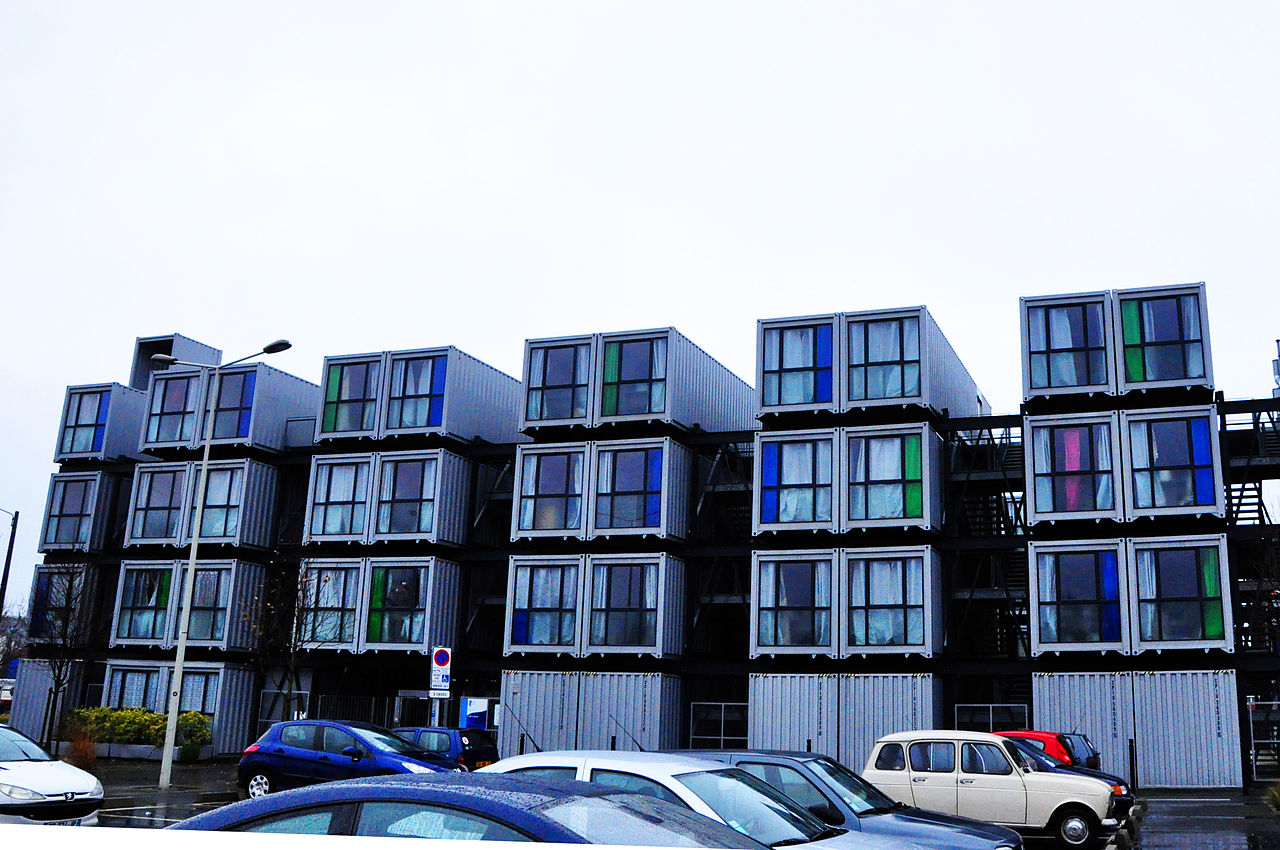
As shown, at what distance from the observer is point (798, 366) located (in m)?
37.6

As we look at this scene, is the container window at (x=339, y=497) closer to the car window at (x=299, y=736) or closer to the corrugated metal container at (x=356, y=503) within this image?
the corrugated metal container at (x=356, y=503)

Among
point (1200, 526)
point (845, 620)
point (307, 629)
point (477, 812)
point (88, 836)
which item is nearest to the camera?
point (88, 836)

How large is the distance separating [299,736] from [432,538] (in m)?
19.0

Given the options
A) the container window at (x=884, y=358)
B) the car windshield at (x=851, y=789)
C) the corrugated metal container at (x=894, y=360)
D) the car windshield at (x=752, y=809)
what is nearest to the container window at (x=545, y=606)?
the corrugated metal container at (x=894, y=360)

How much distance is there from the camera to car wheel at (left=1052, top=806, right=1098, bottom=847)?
1619 cm

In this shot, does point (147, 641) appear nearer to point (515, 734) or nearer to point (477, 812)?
point (515, 734)

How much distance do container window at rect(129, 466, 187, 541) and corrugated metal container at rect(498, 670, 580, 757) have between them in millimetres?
14365

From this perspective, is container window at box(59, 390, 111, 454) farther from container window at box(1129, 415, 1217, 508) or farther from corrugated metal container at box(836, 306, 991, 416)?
container window at box(1129, 415, 1217, 508)

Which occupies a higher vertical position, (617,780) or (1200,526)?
(1200,526)

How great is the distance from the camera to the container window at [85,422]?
47531 millimetres

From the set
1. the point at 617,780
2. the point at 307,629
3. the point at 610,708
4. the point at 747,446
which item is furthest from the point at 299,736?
the point at 747,446

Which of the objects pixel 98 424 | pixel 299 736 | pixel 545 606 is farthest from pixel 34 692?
pixel 299 736

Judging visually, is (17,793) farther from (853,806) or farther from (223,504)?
(223,504)

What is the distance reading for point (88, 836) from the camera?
3598 mm
